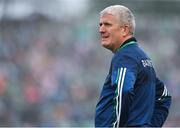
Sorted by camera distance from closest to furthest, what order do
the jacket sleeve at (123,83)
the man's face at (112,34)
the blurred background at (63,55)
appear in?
1. the jacket sleeve at (123,83)
2. the man's face at (112,34)
3. the blurred background at (63,55)

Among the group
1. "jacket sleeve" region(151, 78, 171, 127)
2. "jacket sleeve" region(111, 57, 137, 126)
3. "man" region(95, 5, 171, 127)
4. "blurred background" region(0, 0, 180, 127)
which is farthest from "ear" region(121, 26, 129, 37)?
"blurred background" region(0, 0, 180, 127)

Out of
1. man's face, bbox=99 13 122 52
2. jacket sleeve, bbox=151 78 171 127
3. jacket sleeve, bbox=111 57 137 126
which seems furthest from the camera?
jacket sleeve, bbox=151 78 171 127

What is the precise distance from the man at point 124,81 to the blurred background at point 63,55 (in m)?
5.67

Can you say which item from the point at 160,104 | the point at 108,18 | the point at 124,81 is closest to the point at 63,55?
the point at 160,104

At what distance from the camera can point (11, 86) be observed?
425 inches

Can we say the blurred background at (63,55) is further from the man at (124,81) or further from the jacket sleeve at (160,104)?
the man at (124,81)

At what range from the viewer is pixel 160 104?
4.78 m

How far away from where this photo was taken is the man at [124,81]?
434 cm

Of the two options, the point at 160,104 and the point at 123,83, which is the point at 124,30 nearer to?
the point at 123,83

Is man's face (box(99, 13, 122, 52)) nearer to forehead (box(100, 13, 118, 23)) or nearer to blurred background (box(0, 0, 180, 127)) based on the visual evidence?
forehead (box(100, 13, 118, 23))

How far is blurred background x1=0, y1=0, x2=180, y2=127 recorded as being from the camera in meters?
10.6

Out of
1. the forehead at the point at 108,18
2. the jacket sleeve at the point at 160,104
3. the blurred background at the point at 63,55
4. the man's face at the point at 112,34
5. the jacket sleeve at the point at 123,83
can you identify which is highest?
the forehead at the point at 108,18

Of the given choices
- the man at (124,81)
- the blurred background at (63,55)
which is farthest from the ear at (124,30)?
the blurred background at (63,55)

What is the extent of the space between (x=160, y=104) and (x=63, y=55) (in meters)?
7.15
